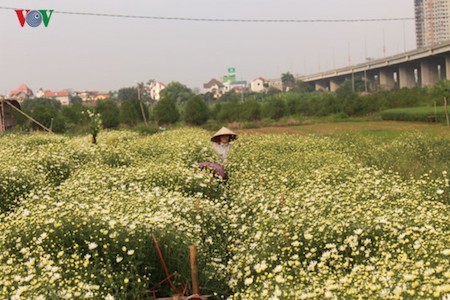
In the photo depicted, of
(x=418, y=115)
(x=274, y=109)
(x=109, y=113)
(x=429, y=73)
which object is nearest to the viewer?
(x=418, y=115)

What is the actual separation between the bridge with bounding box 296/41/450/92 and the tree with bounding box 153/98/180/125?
37.1 metres

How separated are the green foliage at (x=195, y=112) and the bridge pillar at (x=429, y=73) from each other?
47.9 metres

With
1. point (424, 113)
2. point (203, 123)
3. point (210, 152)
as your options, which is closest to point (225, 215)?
point (210, 152)

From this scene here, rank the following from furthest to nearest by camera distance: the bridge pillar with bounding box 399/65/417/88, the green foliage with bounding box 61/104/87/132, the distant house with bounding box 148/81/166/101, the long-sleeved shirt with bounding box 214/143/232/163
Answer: the distant house with bounding box 148/81/166/101, the bridge pillar with bounding box 399/65/417/88, the green foliage with bounding box 61/104/87/132, the long-sleeved shirt with bounding box 214/143/232/163

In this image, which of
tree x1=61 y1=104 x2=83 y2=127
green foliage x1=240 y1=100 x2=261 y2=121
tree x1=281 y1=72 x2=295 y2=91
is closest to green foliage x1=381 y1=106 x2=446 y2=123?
green foliage x1=240 y1=100 x2=261 y2=121

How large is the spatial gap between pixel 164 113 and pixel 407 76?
60363 millimetres

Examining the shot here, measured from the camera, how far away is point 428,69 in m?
83.6

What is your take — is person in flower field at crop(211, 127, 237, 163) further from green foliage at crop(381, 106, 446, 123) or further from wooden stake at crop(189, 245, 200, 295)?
green foliage at crop(381, 106, 446, 123)

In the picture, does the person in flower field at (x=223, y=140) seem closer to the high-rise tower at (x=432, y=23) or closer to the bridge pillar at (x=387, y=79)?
the high-rise tower at (x=432, y=23)

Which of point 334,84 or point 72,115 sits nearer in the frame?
point 72,115

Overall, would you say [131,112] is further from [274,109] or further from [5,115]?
[5,115]

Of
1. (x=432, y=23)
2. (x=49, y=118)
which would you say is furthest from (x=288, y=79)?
(x=49, y=118)

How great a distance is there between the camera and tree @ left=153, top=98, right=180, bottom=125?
46.7 m

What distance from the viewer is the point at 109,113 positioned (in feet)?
146
